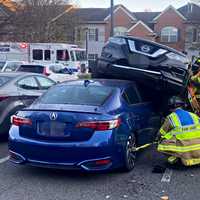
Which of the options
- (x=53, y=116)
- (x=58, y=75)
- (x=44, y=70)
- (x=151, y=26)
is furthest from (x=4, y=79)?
(x=151, y=26)

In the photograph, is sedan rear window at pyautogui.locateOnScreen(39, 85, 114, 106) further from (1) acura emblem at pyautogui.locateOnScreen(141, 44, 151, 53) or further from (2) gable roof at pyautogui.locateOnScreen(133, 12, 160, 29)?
(2) gable roof at pyautogui.locateOnScreen(133, 12, 160, 29)

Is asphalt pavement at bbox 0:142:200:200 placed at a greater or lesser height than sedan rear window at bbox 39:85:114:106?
lesser

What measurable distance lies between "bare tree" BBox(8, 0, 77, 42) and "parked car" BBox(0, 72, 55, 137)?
26171mm

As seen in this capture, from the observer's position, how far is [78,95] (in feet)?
21.1

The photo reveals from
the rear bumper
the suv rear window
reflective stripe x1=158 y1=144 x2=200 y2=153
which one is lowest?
the suv rear window

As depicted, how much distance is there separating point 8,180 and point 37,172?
1.60 feet

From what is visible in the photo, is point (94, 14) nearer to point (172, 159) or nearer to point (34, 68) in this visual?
point (34, 68)

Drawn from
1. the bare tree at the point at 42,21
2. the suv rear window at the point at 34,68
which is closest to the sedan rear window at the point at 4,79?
the suv rear window at the point at 34,68

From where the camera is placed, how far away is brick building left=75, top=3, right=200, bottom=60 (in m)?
52.8

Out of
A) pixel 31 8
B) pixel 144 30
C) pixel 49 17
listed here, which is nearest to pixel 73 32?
pixel 49 17

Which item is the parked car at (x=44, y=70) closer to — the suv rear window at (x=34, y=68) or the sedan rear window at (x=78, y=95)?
the suv rear window at (x=34, y=68)

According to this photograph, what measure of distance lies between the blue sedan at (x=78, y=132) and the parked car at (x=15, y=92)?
76.5 inches

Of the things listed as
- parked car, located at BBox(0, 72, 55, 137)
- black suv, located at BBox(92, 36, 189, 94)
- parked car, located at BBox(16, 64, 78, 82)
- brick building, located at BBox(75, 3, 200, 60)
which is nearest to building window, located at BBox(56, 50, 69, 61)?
parked car, located at BBox(16, 64, 78, 82)

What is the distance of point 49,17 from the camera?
41.7 m
